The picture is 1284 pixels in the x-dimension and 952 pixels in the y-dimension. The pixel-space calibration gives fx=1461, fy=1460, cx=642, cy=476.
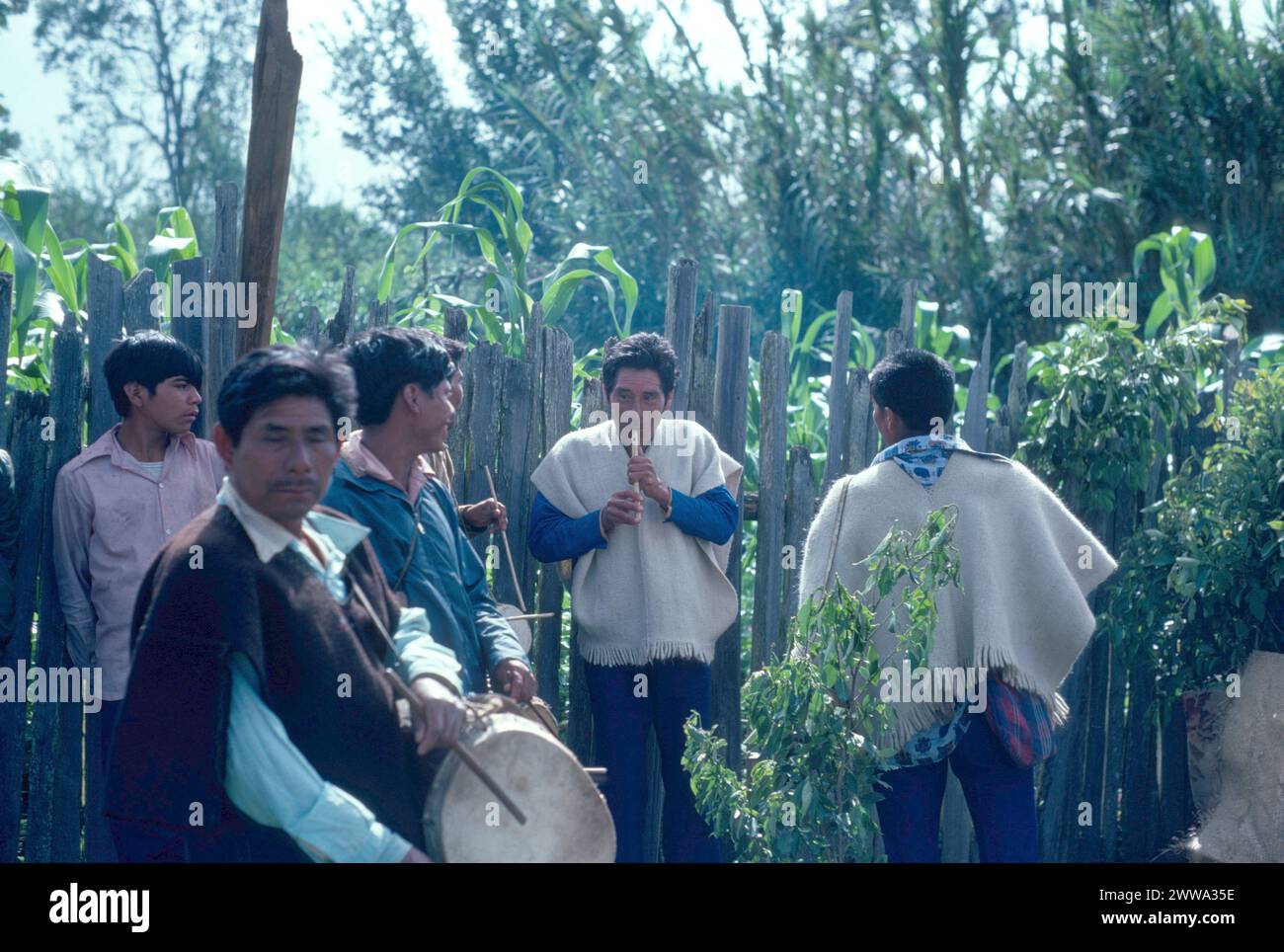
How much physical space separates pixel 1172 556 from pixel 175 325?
11.0 ft

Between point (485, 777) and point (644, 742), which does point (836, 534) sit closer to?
point (644, 742)

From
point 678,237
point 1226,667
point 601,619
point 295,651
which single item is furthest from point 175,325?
point 678,237

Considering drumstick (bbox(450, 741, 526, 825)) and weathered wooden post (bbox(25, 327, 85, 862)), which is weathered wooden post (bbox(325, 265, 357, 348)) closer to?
weathered wooden post (bbox(25, 327, 85, 862))

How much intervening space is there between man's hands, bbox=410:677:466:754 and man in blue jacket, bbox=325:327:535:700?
0.55 meters

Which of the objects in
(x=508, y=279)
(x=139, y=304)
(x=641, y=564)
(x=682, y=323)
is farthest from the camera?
(x=508, y=279)

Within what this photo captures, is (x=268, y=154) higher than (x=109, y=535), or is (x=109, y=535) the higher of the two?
(x=268, y=154)

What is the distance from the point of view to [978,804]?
395cm

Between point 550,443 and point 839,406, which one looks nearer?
point 550,443

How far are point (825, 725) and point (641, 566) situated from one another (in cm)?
107

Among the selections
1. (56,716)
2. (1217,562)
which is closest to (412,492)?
(56,716)

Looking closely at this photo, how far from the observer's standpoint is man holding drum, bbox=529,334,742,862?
14.4 ft

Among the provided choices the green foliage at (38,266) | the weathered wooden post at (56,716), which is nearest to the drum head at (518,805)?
the weathered wooden post at (56,716)

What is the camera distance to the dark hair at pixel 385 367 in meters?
3.29

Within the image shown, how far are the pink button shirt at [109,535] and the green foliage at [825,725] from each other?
5.24 ft
